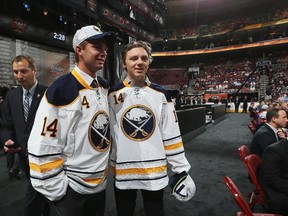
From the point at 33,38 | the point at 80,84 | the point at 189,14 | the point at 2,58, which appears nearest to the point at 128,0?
Answer: the point at 33,38

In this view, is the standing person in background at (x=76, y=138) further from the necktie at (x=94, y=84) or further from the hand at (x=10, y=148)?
the hand at (x=10, y=148)

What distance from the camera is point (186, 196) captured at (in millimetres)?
1318

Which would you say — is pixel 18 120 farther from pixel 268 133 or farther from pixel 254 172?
pixel 268 133

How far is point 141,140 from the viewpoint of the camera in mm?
1359

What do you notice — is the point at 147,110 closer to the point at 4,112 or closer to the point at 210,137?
A: the point at 4,112

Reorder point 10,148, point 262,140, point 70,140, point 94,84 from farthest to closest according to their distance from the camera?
point 262,140 < point 10,148 < point 94,84 < point 70,140

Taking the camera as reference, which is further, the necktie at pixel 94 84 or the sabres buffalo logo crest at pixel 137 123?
the sabres buffalo logo crest at pixel 137 123

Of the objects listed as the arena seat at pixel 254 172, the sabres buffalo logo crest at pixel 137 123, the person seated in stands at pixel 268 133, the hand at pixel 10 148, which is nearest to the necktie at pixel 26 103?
the hand at pixel 10 148

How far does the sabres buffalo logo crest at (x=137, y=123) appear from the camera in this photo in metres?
1.36

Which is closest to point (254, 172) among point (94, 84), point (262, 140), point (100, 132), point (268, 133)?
point (262, 140)

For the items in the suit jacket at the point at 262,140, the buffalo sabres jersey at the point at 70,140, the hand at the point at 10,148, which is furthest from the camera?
the suit jacket at the point at 262,140

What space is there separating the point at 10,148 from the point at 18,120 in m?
0.24

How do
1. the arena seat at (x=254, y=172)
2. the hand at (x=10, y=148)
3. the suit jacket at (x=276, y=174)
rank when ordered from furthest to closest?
the arena seat at (x=254, y=172)
the suit jacket at (x=276, y=174)
the hand at (x=10, y=148)

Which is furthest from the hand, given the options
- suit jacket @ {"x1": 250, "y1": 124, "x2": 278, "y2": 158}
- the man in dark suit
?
suit jacket @ {"x1": 250, "y1": 124, "x2": 278, "y2": 158}
